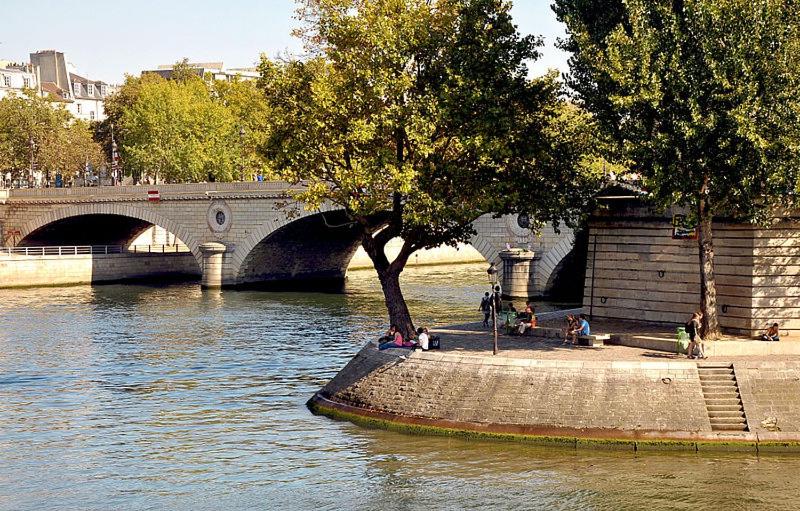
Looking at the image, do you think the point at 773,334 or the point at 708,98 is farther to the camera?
the point at 773,334

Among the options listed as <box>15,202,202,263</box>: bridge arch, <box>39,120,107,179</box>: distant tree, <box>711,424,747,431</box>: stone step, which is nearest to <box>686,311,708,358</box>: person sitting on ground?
<box>711,424,747,431</box>: stone step

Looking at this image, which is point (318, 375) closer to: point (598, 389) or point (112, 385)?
point (112, 385)

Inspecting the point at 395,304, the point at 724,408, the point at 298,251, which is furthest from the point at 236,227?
the point at 724,408

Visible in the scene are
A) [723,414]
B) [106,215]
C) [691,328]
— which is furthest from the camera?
[106,215]

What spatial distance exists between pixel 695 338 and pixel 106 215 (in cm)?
6892

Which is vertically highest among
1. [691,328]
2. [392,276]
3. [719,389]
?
[392,276]

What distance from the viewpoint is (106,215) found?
97250 mm

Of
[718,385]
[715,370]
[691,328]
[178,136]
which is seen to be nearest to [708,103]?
[691,328]

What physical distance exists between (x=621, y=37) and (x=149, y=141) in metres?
85.3

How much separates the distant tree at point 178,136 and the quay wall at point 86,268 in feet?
48.7

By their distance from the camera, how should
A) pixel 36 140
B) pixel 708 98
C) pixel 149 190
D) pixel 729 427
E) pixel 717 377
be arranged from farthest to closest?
1. pixel 36 140
2. pixel 149 190
3. pixel 708 98
4. pixel 717 377
5. pixel 729 427

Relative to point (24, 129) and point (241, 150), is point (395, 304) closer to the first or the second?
point (241, 150)

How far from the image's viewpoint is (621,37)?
36188mm

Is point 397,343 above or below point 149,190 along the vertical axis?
below
